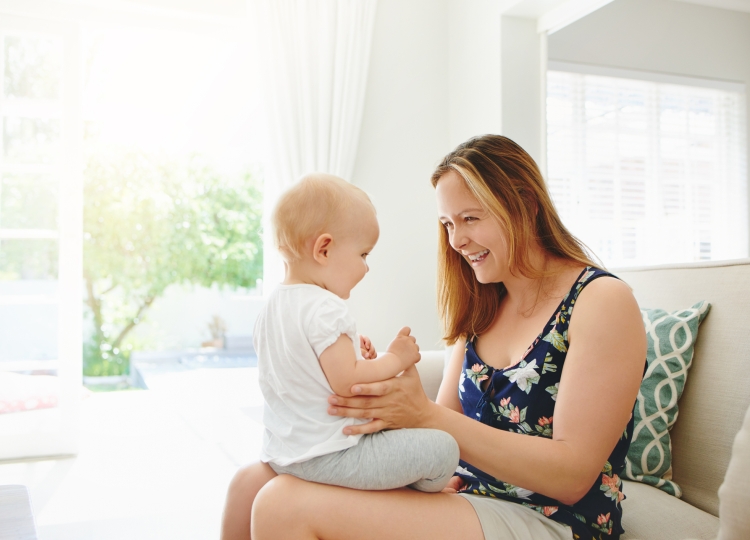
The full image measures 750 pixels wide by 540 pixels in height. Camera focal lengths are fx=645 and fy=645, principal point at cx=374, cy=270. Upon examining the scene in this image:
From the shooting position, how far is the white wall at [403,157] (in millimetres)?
3826

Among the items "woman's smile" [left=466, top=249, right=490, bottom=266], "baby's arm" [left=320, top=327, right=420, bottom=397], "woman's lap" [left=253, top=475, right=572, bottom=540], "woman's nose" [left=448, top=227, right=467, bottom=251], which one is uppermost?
"woman's nose" [left=448, top=227, right=467, bottom=251]

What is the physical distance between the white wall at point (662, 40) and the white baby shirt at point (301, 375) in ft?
11.6

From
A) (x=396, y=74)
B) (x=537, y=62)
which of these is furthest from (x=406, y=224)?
(x=537, y=62)

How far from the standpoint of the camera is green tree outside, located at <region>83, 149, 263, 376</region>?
27.9 feet

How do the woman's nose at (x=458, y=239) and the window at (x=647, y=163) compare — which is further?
the window at (x=647, y=163)

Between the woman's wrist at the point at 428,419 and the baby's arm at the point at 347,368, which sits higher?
the baby's arm at the point at 347,368

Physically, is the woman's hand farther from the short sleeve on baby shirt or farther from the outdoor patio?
the outdoor patio

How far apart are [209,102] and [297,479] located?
8002mm

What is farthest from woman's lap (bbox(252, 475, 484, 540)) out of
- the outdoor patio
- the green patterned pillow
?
the outdoor patio

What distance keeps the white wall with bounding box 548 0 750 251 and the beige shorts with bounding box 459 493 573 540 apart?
11.8 ft

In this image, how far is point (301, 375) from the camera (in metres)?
1.23

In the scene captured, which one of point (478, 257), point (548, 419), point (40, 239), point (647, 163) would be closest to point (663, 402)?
point (548, 419)

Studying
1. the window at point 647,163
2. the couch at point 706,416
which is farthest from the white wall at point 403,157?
the couch at point 706,416

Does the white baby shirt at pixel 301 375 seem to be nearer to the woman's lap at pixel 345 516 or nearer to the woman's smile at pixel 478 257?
the woman's lap at pixel 345 516
